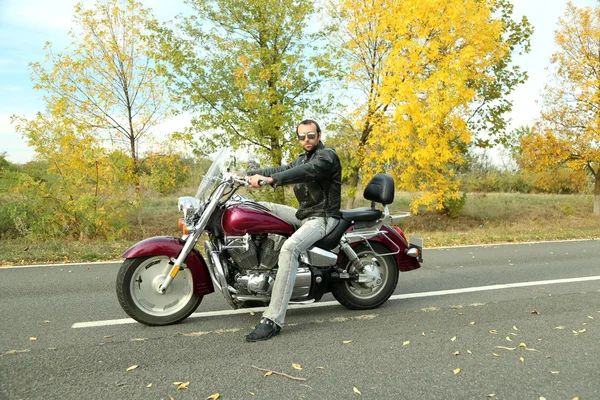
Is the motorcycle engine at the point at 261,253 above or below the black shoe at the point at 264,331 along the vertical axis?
above

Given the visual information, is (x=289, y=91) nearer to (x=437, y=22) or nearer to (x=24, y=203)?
(x=437, y=22)

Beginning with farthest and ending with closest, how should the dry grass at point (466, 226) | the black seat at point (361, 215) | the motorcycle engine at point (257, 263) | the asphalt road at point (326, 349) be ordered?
1. the dry grass at point (466, 226)
2. the black seat at point (361, 215)
3. the motorcycle engine at point (257, 263)
4. the asphalt road at point (326, 349)

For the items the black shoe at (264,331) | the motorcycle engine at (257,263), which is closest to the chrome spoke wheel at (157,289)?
the motorcycle engine at (257,263)

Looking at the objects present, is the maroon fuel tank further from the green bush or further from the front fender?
the green bush

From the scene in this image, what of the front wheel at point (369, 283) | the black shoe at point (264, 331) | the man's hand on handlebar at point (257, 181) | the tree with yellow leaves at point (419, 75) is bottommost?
the black shoe at point (264, 331)

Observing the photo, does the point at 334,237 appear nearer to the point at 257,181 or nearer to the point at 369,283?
the point at 369,283

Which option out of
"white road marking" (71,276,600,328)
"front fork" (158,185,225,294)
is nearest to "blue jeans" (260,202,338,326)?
"white road marking" (71,276,600,328)

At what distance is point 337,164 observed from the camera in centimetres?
445

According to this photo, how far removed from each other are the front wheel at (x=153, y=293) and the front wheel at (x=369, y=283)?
1.48m

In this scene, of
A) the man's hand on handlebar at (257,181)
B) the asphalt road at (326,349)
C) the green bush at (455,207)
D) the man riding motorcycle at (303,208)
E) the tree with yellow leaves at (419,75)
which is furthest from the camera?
the green bush at (455,207)

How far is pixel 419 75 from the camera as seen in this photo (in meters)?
14.7

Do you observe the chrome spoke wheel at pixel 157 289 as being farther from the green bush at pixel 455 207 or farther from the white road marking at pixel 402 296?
the green bush at pixel 455 207

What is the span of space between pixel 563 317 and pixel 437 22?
39.8 feet

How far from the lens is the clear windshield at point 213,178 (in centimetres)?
431
